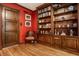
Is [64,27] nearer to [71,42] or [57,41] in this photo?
[57,41]

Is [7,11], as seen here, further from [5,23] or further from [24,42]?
[24,42]

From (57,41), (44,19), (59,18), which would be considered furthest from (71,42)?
(44,19)

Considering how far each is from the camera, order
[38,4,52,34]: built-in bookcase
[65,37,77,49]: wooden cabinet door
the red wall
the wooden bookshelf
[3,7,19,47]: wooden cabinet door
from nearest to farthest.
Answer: [65,37,77,49]: wooden cabinet door
the wooden bookshelf
[3,7,19,47]: wooden cabinet door
[38,4,52,34]: built-in bookcase
the red wall

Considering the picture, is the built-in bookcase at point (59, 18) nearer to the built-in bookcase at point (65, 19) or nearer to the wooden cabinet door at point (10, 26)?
the built-in bookcase at point (65, 19)

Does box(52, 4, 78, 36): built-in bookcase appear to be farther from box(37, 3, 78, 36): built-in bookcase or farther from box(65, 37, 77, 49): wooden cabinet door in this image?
box(65, 37, 77, 49): wooden cabinet door

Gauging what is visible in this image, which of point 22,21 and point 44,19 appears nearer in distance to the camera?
point 44,19

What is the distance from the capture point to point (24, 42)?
20.4 ft

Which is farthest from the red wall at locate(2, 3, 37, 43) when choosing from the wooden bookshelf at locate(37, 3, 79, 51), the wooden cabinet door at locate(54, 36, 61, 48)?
the wooden cabinet door at locate(54, 36, 61, 48)

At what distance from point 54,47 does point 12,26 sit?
2.43 meters

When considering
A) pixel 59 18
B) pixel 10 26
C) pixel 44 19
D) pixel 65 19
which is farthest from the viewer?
A: pixel 44 19

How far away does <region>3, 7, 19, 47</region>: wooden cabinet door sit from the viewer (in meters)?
4.79

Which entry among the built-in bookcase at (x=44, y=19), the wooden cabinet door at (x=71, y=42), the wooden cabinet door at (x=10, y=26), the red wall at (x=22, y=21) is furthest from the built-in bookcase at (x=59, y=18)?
the wooden cabinet door at (x=10, y=26)

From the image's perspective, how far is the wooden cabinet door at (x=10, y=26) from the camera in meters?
4.79

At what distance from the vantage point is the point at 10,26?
5.13 meters
